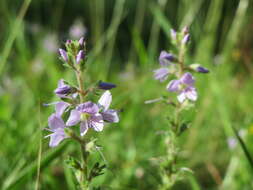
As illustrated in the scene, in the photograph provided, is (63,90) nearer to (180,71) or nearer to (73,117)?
(73,117)

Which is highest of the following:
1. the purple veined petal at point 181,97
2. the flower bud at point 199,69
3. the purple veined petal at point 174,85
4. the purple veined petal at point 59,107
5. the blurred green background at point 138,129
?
the flower bud at point 199,69

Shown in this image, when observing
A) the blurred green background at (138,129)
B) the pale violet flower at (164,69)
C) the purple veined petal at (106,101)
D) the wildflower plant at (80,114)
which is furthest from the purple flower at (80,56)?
the pale violet flower at (164,69)

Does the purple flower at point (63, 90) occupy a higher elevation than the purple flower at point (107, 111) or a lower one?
higher

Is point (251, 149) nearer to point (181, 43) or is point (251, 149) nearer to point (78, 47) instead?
point (181, 43)

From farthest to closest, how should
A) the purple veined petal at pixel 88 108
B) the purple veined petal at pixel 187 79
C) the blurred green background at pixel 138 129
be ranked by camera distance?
the blurred green background at pixel 138 129 < the purple veined petal at pixel 187 79 < the purple veined petal at pixel 88 108

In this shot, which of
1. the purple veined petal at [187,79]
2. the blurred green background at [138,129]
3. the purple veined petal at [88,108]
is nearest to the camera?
the purple veined petal at [88,108]

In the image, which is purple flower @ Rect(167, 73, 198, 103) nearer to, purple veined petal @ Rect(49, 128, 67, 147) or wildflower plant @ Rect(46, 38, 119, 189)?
wildflower plant @ Rect(46, 38, 119, 189)

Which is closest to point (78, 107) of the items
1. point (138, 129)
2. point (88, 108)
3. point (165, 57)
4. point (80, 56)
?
point (88, 108)

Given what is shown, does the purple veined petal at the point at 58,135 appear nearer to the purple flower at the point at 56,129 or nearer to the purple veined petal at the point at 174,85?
the purple flower at the point at 56,129

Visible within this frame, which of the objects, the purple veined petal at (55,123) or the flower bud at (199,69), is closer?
the purple veined petal at (55,123)

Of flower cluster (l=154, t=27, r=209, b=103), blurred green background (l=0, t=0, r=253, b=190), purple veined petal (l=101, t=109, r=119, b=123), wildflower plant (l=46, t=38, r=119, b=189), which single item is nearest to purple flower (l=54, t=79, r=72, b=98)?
wildflower plant (l=46, t=38, r=119, b=189)
